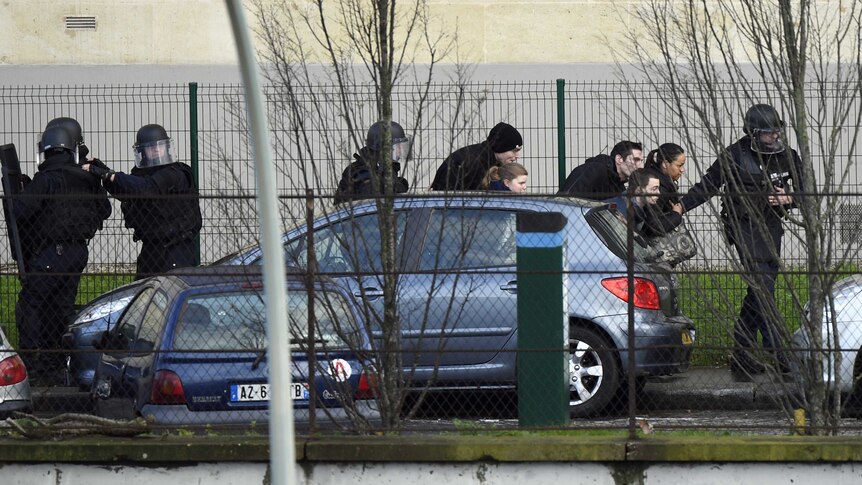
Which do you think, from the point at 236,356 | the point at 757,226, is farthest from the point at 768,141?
the point at 236,356

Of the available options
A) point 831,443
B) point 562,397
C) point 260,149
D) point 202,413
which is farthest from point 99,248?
point 260,149

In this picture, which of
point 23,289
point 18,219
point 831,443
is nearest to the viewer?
point 831,443

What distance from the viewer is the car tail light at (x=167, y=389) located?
7.55 meters

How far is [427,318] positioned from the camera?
7500 millimetres

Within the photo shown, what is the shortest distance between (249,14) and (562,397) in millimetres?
10890

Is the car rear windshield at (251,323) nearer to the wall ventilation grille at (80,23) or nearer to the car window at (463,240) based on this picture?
the car window at (463,240)

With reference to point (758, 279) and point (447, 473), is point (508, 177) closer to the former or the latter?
point (758, 279)

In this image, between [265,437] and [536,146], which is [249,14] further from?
[265,437]

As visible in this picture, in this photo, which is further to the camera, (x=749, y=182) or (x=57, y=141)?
(x=57, y=141)

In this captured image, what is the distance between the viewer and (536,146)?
1402cm

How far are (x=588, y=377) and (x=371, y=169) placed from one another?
6.76 feet

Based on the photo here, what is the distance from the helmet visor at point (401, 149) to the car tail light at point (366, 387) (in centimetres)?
124

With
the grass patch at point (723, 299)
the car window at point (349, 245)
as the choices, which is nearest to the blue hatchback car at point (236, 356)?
the car window at point (349, 245)

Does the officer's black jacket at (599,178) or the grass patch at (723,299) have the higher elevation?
the officer's black jacket at (599,178)
